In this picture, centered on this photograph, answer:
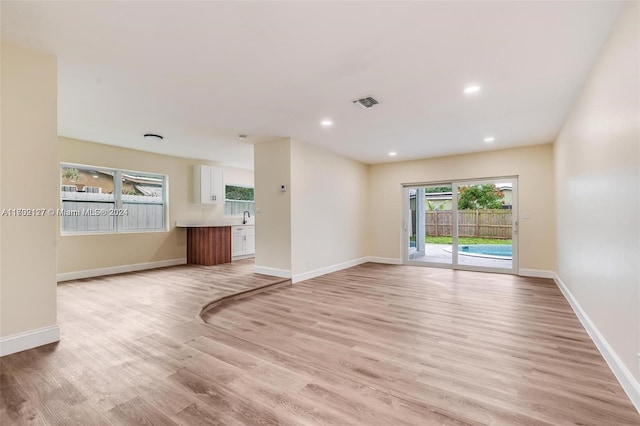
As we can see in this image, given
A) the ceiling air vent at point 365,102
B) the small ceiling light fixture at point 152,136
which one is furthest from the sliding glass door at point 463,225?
the small ceiling light fixture at point 152,136

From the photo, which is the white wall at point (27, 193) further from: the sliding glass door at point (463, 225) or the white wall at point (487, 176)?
the sliding glass door at point (463, 225)

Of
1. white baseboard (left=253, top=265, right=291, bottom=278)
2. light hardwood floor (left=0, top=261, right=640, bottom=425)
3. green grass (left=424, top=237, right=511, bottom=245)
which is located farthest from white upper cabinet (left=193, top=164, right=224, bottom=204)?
A: green grass (left=424, top=237, right=511, bottom=245)

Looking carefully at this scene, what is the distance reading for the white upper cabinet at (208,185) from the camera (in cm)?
729

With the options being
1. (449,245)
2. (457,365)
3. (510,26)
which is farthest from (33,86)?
(449,245)

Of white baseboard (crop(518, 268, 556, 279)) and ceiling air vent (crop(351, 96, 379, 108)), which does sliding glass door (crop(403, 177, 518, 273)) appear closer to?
white baseboard (crop(518, 268, 556, 279))

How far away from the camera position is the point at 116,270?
594cm

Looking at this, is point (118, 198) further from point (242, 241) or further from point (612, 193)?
point (612, 193)

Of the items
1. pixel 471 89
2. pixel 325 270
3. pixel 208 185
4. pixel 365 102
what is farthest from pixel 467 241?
pixel 208 185

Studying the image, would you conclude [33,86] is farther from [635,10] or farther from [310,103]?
[635,10]

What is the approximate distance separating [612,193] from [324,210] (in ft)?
14.6

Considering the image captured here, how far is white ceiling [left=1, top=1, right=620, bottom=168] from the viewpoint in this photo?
2047 millimetres

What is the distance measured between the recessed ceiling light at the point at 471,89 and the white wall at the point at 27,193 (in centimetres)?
415

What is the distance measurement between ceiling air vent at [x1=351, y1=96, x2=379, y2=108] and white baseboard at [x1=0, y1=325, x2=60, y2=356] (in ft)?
12.9

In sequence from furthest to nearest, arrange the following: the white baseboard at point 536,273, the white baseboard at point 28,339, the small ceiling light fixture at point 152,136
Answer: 1. the white baseboard at point 536,273
2. the small ceiling light fixture at point 152,136
3. the white baseboard at point 28,339
